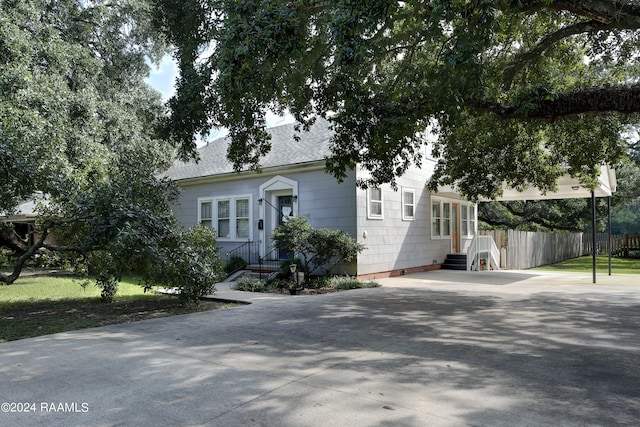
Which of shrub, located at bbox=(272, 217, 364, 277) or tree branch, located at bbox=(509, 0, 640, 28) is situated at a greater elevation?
tree branch, located at bbox=(509, 0, 640, 28)

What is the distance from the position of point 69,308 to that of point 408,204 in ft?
37.3

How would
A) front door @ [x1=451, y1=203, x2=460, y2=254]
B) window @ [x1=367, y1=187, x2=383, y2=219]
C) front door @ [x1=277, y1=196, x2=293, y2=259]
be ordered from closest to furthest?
window @ [x1=367, y1=187, x2=383, y2=219]
front door @ [x1=277, y1=196, x2=293, y2=259]
front door @ [x1=451, y1=203, x2=460, y2=254]

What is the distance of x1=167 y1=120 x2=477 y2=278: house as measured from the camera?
13.9 meters

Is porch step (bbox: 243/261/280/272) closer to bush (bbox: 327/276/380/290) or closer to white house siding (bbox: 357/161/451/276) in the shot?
bush (bbox: 327/276/380/290)

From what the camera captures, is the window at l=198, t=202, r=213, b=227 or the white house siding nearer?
the white house siding

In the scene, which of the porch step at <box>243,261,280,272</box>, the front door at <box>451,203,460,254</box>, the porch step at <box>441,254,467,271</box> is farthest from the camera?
the front door at <box>451,203,460,254</box>

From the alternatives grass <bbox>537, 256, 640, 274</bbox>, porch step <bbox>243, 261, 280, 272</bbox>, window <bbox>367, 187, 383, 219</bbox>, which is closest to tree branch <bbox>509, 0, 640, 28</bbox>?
window <bbox>367, 187, 383, 219</bbox>

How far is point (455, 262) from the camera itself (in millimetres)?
18672

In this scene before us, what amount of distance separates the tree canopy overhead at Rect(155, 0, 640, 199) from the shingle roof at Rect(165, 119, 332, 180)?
355cm

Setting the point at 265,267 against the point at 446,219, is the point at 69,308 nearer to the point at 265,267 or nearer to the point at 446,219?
the point at 265,267

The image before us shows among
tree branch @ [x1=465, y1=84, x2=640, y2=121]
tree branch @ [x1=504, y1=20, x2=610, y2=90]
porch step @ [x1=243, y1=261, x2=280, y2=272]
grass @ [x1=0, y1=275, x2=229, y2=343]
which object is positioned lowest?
grass @ [x1=0, y1=275, x2=229, y2=343]

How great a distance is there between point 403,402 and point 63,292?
1130 cm

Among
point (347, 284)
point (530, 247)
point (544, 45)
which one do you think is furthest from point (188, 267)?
point (530, 247)

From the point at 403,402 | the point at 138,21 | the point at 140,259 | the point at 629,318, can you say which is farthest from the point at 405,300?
the point at 138,21
